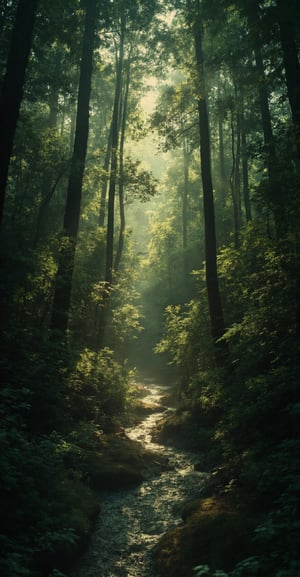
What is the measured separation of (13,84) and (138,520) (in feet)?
31.6

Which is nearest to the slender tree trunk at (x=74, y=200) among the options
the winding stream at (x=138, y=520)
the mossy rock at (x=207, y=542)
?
the winding stream at (x=138, y=520)

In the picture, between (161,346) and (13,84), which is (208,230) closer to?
(161,346)

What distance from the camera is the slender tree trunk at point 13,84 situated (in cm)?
796

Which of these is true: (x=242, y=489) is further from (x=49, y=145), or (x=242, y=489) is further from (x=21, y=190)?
(x=21, y=190)

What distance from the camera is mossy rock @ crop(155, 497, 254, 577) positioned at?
5189 millimetres

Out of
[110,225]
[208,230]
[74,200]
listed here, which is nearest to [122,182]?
[110,225]

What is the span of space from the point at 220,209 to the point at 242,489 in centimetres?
2733

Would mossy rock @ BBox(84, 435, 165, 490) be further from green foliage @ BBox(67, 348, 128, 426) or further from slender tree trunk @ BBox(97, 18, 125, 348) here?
slender tree trunk @ BBox(97, 18, 125, 348)

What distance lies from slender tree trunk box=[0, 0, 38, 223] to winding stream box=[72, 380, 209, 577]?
6686 mm

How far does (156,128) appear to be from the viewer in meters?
14.3

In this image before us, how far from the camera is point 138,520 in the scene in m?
7.80

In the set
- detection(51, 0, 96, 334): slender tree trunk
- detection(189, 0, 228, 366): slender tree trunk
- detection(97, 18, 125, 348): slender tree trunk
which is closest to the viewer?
detection(51, 0, 96, 334): slender tree trunk

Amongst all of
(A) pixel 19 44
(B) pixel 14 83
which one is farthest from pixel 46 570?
(A) pixel 19 44

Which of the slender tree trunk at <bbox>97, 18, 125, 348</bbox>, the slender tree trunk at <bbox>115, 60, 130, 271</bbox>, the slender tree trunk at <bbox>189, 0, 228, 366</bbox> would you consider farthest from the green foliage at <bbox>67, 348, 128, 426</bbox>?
the slender tree trunk at <bbox>115, 60, 130, 271</bbox>
